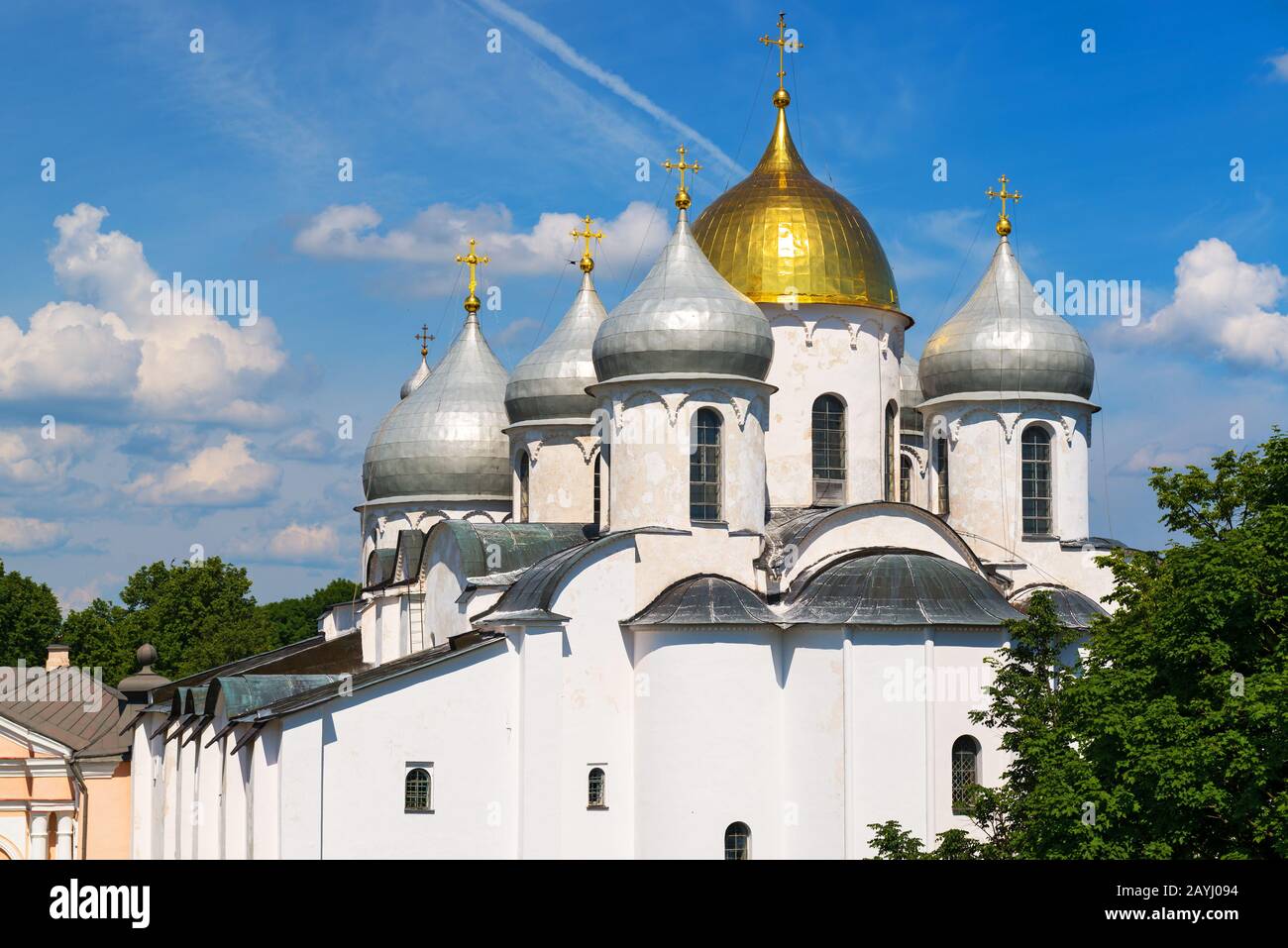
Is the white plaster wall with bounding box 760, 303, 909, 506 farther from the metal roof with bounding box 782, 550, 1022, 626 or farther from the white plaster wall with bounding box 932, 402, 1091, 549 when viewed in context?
the metal roof with bounding box 782, 550, 1022, 626

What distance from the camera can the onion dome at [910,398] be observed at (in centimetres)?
3341

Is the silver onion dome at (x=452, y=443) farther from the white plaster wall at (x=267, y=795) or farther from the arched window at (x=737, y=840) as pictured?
the arched window at (x=737, y=840)

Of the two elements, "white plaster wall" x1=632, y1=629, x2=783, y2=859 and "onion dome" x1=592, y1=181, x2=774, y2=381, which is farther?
"onion dome" x1=592, y1=181, x2=774, y2=381

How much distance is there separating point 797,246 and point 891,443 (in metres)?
3.72

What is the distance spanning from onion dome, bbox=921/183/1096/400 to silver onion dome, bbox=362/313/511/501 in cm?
1008

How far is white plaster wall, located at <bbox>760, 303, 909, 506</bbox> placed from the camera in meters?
29.0

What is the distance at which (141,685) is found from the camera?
1357 inches

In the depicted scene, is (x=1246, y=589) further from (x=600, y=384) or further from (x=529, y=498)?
(x=529, y=498)

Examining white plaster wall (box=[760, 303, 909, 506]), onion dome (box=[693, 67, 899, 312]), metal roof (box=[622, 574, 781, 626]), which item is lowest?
Answer: metal roof (box=[622, 574, 781, 626])

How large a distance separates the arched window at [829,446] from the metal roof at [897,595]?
3.63 metres

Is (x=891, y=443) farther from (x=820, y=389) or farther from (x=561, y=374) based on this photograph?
(x=561, y=374)

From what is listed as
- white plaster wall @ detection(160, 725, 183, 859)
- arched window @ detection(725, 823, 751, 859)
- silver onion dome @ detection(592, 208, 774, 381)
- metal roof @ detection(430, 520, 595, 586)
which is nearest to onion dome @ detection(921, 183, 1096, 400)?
silver onion dome @ detection(592, 208, 774, 381)
